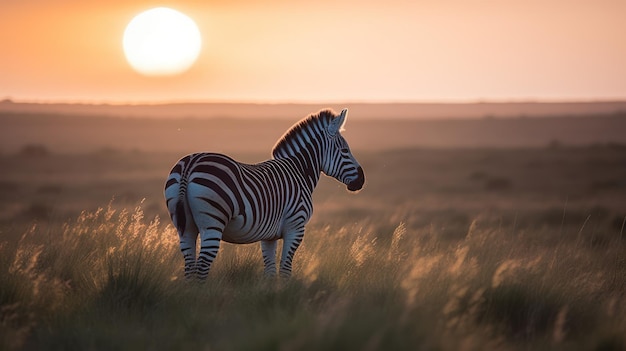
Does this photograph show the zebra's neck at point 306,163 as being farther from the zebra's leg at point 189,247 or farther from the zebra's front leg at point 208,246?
the zebra's front leg at point 208,246

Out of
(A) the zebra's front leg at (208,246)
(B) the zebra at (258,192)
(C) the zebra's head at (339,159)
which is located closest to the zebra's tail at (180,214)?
(B) the zebra at (258,192)

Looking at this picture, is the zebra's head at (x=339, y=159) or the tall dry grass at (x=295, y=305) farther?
the zebra's head at (x=339, y=159)

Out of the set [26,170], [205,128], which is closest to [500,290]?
[26,170]

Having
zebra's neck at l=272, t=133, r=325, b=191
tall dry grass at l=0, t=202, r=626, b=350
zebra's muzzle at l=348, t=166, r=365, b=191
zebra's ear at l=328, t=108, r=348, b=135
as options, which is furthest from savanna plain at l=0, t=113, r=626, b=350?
zebra's ear at l=328, t=108, r=348, b=135

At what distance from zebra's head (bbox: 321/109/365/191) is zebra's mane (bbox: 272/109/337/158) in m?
0.06

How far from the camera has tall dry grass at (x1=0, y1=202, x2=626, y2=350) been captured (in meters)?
6.46

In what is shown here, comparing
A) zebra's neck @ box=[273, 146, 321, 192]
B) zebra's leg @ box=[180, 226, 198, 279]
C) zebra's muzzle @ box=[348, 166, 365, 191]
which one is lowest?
zebra's leg @ box=[180, 226, 198, 279]

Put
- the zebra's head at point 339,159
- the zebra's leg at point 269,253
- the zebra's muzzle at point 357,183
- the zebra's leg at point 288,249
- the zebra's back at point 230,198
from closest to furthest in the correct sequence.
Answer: the zebra's back at point 230,198
the zebra's leg at point 288,249
the zebra's leg at point 269,253
the zebra's head at point 339,159
the zebra's muzzle at point 357,183

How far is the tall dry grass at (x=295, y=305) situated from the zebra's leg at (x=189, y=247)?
289 millimetres

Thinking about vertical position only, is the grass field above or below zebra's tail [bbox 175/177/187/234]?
below

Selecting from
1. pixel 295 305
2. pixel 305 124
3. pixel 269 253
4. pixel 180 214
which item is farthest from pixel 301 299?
pixel 305 124

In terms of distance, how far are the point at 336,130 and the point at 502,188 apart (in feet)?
77.6

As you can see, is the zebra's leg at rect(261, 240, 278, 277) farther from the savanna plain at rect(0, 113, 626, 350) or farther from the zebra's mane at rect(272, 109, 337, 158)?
the zebra's mane at rect(272, 109, 337, 158)

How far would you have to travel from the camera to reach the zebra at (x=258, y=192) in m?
8.38
